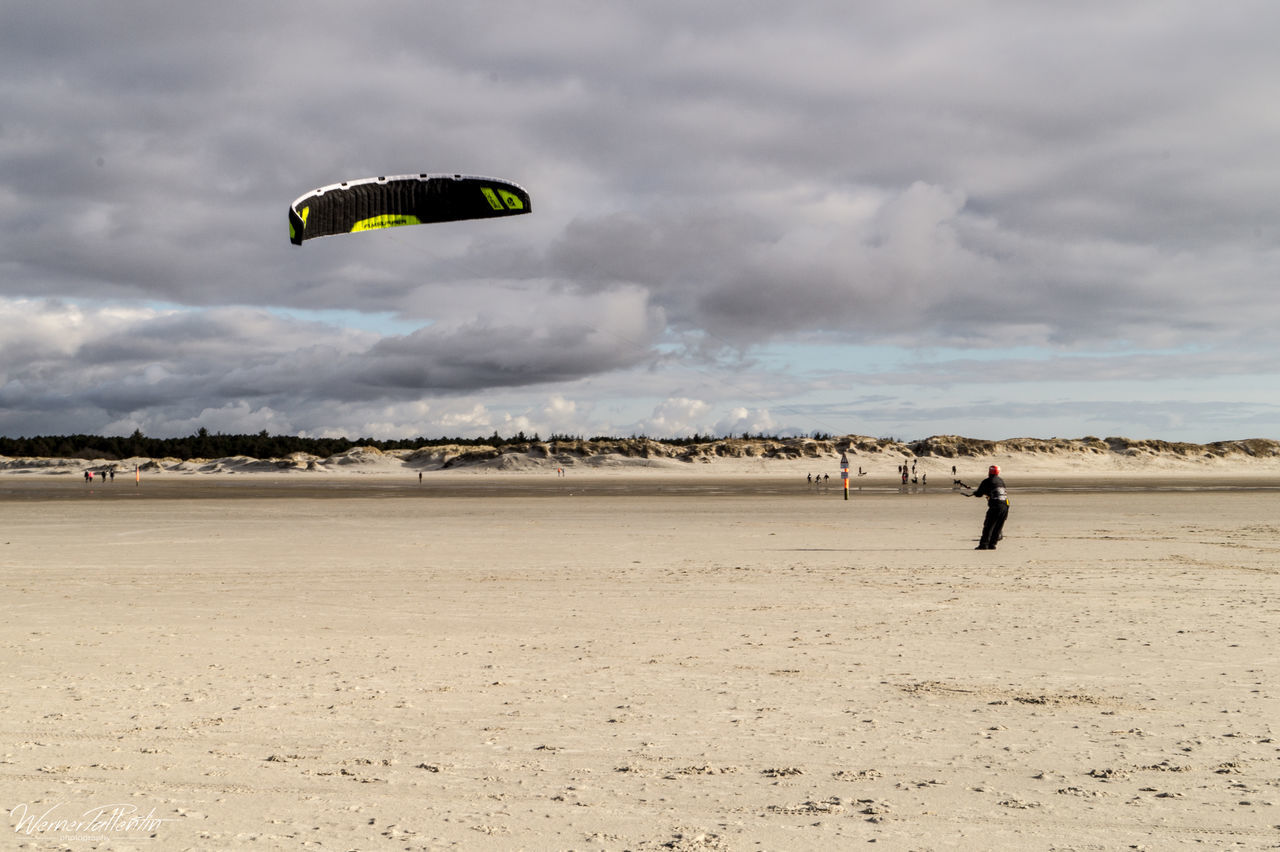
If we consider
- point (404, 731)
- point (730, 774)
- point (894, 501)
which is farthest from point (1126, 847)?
point (894, 501)

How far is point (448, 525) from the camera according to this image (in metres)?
26.6

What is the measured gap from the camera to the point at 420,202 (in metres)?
24.9

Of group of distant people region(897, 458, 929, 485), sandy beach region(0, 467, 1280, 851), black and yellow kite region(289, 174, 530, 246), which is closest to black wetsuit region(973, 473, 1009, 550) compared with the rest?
sandy beach region(0, 467, 1280, 851)

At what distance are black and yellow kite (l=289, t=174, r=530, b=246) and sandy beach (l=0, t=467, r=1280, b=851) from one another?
11.1m

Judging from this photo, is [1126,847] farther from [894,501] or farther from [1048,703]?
[894,501]

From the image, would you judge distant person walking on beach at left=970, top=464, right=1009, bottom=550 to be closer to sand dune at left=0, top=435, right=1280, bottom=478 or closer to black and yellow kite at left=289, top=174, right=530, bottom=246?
black and yellow kite at left=289, top=174, right=530, bottom=246

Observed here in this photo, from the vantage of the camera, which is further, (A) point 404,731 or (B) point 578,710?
(B) point 578,710

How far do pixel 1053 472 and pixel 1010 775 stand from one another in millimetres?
94519

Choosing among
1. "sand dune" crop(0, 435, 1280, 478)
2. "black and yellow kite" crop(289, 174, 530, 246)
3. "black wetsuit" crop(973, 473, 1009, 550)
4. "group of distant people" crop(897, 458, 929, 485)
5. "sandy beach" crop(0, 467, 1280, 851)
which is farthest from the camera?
"sand dune" crop(0, 435, 1280, 478)

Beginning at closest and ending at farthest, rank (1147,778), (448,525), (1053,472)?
1. (1147,778)
2. (448,525)
3. (1053,472)

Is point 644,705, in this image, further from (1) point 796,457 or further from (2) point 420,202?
(1) point 796,457

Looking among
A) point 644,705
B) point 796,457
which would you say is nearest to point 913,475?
point 796,457

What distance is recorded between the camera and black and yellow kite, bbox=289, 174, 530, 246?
2406 centimetres

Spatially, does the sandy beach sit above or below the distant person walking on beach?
below
